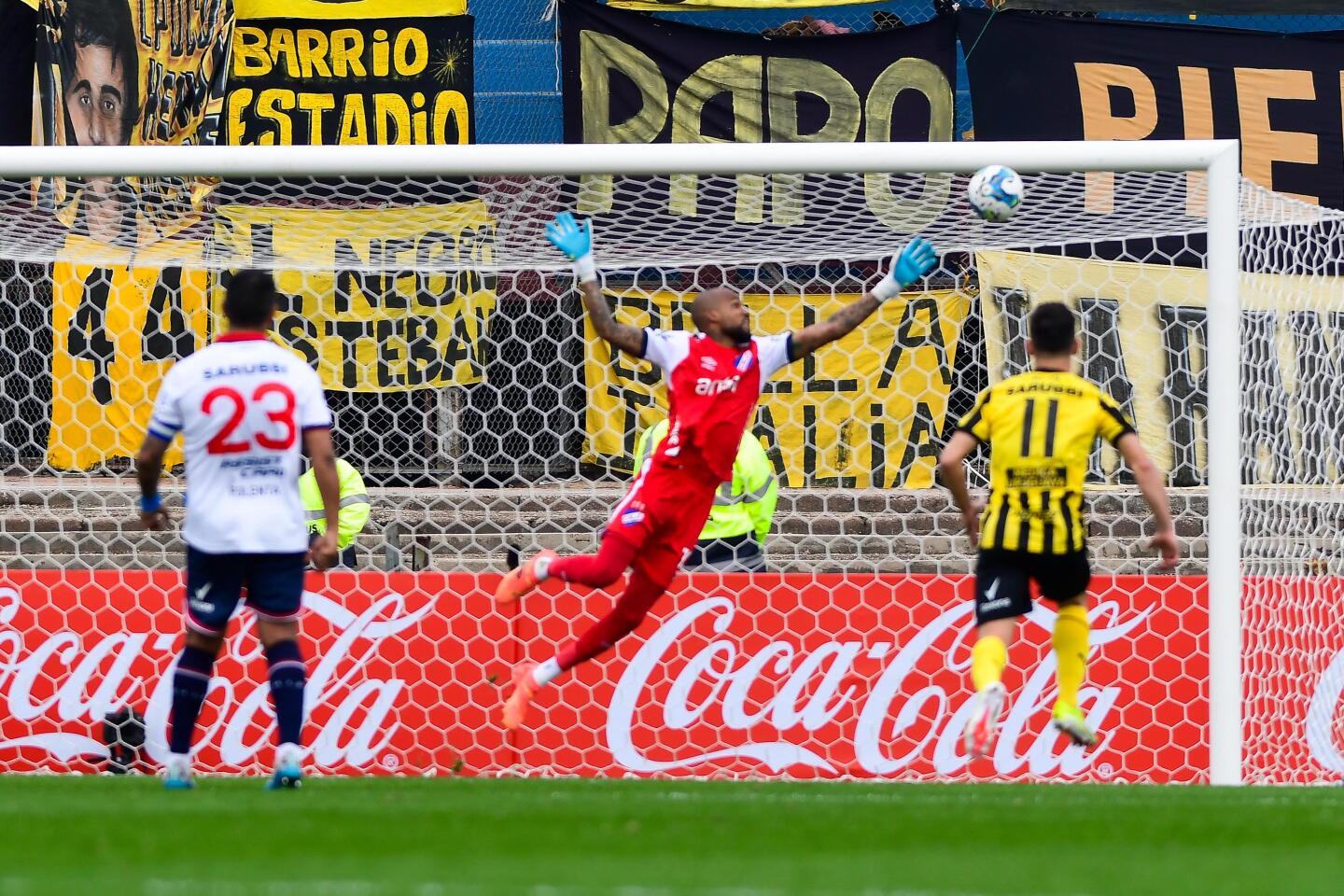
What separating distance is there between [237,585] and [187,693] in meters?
0.37

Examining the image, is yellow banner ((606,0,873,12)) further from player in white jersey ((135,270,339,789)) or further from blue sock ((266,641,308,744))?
blue sock ((266,641,308,744))

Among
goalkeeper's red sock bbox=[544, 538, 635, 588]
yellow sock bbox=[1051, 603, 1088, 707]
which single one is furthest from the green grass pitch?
goalkeeper's red sock bbox=[544, 538, 635, 588]

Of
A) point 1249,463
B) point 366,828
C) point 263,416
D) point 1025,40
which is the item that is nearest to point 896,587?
point 1249,463

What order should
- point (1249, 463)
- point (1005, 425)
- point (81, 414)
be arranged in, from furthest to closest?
point (81, 414), point (1249, 463), point (1005, 425)

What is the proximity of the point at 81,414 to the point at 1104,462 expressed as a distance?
5201 millimetres

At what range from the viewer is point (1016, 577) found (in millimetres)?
6082

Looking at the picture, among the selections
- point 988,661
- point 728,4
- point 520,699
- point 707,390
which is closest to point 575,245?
point 707,390

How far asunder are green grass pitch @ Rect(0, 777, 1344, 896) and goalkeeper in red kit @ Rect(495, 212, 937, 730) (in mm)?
1006

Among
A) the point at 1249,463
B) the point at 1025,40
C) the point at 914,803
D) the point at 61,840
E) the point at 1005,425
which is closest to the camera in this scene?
the point at 61,840

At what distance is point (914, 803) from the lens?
5.30 meters

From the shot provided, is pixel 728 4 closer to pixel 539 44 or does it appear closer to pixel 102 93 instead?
pixel 539 44

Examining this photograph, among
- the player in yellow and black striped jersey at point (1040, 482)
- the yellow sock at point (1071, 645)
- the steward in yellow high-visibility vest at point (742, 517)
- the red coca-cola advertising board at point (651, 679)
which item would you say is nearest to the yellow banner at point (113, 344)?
the red coca-cola advertising board at point (651, 679)

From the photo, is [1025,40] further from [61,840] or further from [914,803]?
[61,840]

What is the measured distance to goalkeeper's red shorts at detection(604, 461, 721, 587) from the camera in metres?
6.74
